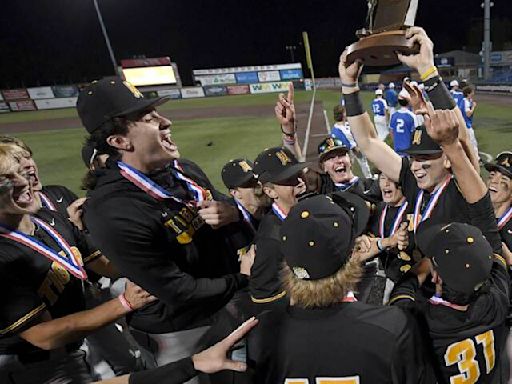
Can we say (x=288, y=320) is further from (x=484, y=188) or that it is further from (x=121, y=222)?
(x=484, y=188)

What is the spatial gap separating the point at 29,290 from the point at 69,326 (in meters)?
0.30

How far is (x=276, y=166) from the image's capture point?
320 cm

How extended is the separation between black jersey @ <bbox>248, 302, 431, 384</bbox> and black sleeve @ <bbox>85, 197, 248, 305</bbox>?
2.11 feet

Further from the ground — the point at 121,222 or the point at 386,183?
the point at 121,222

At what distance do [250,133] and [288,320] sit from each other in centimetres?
1619

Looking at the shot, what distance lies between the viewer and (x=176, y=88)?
149 ft

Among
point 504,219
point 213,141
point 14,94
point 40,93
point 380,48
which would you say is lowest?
point 213,141

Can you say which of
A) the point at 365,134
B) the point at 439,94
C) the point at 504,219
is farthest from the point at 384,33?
the point at 504,219

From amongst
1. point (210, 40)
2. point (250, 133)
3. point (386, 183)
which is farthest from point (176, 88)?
point (210, 40)

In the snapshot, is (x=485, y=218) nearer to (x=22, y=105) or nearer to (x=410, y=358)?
(x=410, y=358)

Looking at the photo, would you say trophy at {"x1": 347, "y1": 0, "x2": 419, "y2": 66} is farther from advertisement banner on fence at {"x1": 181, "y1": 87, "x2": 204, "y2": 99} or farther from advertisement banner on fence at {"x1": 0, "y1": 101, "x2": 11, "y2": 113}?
advertisement banner on fence at {"x1": 0, "y1": 101, "x2": 11, "y2": 113}

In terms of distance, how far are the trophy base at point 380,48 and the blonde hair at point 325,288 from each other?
1.52 meters

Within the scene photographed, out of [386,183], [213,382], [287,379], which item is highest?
[287,379]

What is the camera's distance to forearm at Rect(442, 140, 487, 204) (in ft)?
6.69
